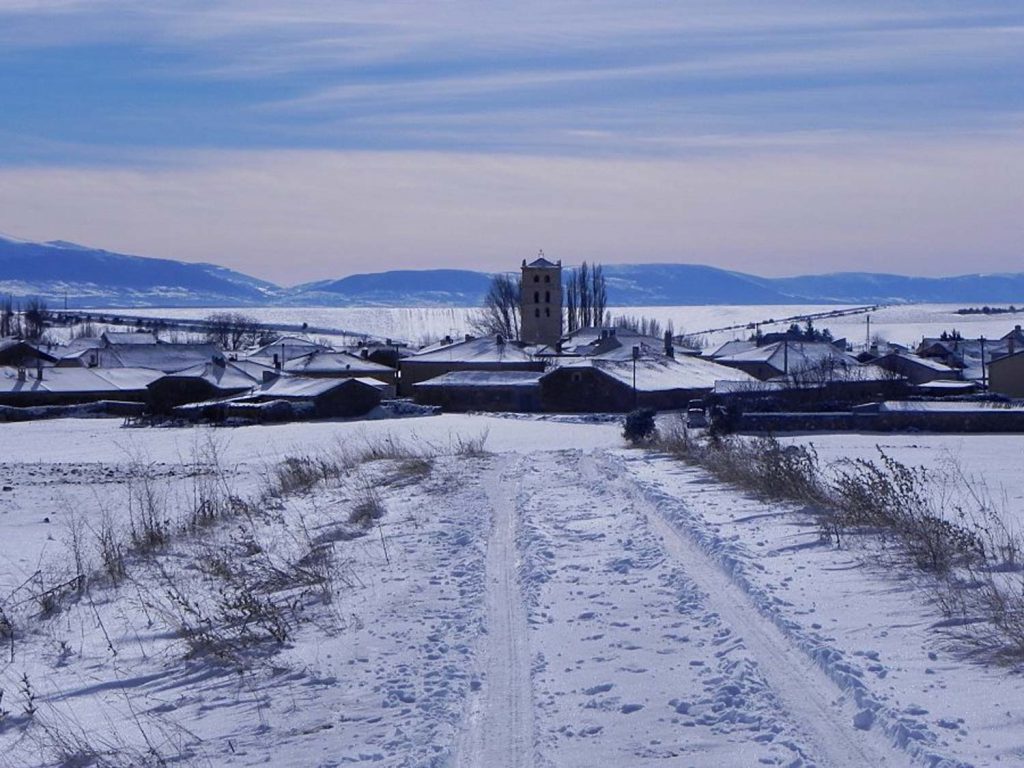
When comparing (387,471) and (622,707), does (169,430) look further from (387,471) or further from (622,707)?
(622,707)

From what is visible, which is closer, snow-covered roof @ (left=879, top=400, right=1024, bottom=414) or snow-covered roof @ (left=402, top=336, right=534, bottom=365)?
snow-covered roof @ (left=879, top=400, right=1024, bottom=414)

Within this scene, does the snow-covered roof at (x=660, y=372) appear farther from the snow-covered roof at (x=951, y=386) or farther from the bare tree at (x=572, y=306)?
the bare tree at (x=572, y=306)

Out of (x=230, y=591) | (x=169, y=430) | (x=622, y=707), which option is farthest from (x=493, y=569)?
(x=169, y=430)

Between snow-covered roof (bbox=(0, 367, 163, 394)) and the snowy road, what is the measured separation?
227 feet

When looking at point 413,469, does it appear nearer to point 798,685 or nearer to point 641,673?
point 641,673

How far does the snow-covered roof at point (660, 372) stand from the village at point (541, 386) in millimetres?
184

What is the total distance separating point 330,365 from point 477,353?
9.95m

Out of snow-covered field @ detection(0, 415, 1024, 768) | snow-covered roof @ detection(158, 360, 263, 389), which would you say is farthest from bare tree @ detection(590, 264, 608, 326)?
snow-covered field @ detection(0, 415, 1024, 768)

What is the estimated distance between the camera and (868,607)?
9445 mm

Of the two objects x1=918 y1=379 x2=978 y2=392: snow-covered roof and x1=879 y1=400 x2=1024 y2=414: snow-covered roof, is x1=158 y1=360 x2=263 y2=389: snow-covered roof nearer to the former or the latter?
x1=918 y1=379 x2=978 y2=392: snow-covered roof

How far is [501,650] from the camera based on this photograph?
28.6ft

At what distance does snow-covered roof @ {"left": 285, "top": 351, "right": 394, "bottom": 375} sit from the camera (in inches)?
3268

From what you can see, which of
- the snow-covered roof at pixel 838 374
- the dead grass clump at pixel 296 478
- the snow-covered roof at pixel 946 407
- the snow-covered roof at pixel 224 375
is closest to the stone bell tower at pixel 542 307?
the snow-covered roof at pixel 224 375

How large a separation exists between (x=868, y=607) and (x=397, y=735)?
4.17 metres
